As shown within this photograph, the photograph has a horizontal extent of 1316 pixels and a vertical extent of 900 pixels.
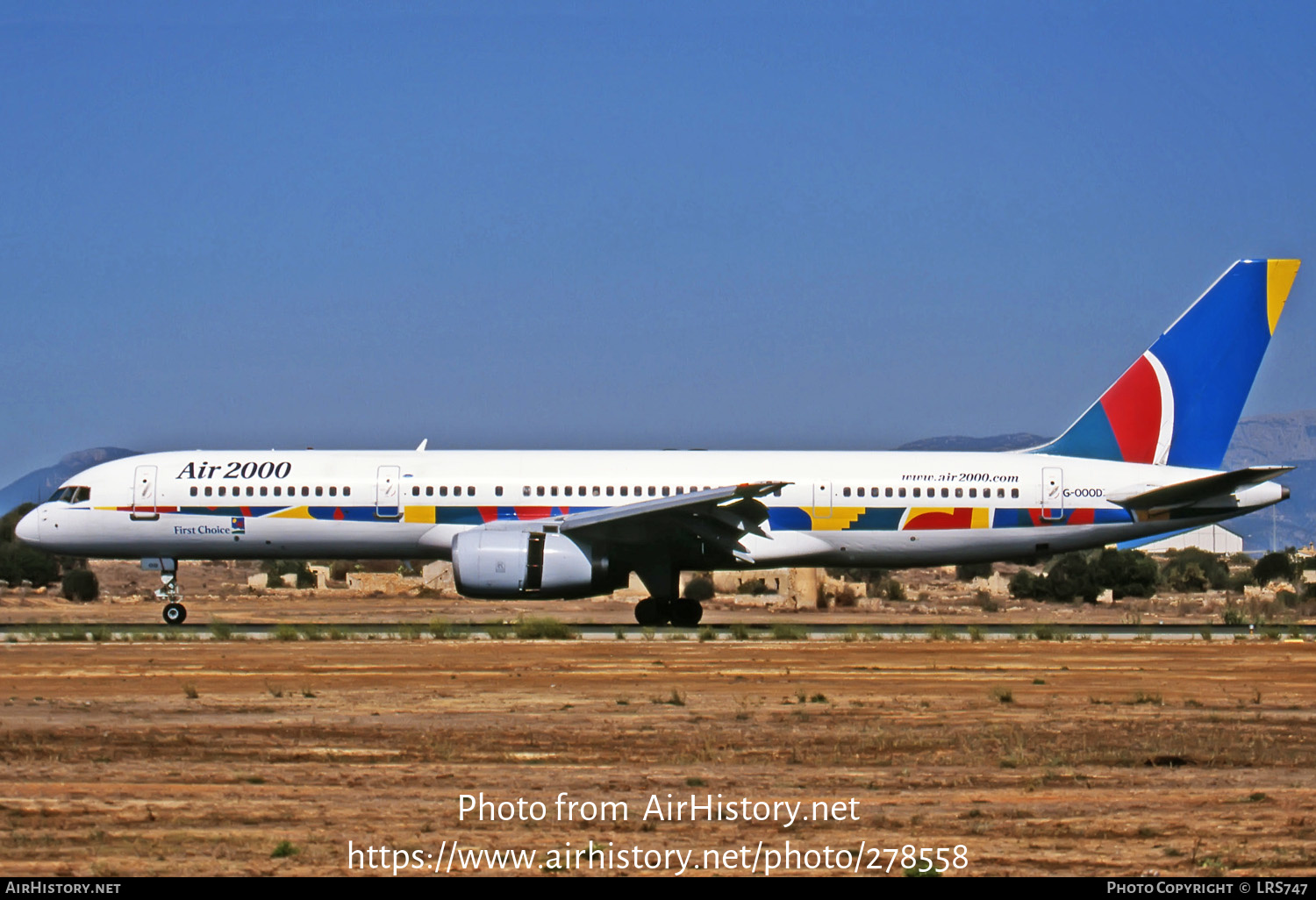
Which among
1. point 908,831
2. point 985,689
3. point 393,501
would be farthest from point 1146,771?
point 393,501

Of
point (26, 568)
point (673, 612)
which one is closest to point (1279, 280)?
point (673, 612)

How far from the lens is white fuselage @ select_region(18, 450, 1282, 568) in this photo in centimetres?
2864

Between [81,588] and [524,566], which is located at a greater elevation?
[524,566]

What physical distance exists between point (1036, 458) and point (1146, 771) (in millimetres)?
18282

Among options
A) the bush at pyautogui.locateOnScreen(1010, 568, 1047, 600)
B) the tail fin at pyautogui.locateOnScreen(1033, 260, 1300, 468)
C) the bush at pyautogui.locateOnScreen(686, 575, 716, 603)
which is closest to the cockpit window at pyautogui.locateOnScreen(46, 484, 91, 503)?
the tail fin at pyautogui.locateOnScreen(1033, 260, 1300, 468)

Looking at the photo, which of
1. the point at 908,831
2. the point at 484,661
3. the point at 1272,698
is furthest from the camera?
the point at 484,661

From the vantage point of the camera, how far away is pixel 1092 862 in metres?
8.49

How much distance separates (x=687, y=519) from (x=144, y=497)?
420 inches

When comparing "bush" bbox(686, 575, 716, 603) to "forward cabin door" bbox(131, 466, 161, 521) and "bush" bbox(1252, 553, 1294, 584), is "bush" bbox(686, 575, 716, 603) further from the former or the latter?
"bush" bbox(1252, 553, 1294, 584)

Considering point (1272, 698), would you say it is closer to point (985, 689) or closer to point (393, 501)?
point (985, 689)

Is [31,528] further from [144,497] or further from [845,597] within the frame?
[845,597]

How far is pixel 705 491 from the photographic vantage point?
27.8m

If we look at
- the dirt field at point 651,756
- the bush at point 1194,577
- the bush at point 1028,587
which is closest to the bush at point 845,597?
the bush at point 1028,587

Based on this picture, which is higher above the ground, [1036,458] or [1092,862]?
[1036,458]
